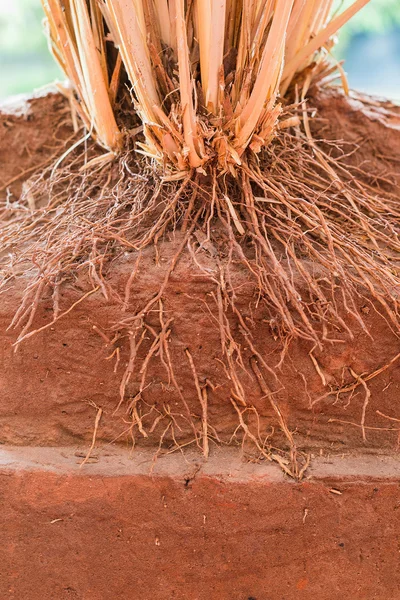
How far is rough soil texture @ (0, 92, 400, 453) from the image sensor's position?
1.27 metres

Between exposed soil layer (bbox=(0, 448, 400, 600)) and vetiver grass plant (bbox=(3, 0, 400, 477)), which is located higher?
vetiver grass plant (bbox=(3, 0, 400, 477))

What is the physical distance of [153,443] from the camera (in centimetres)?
131

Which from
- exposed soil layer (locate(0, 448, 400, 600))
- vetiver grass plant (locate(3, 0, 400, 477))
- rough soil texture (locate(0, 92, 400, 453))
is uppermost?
vetiver grass plant (locate(3, 0, 400, 477))

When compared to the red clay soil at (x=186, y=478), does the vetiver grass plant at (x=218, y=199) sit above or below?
above

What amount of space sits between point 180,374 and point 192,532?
0.98ft

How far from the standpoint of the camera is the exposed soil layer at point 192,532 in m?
1.24

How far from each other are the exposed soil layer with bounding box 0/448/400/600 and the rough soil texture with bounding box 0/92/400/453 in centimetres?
9

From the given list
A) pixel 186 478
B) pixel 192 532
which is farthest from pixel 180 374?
pixel 192 532

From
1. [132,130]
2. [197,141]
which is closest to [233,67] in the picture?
[197,141]

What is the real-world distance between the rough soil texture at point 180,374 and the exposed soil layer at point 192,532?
9 centimetres

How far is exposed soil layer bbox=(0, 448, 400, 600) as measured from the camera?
1240 mm

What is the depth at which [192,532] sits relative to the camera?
1241 millimetres

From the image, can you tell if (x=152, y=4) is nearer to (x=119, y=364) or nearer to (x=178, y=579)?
(x=119, y=364)

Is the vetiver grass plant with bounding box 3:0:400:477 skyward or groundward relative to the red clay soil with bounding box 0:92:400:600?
skyward
